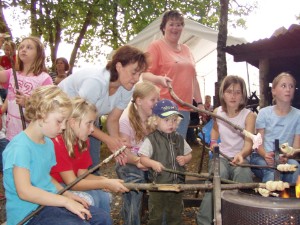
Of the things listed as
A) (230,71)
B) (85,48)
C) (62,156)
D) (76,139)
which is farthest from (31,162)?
(85,48)

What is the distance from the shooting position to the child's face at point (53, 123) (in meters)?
2.68

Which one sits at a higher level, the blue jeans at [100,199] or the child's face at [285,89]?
the child's face at [285,89]

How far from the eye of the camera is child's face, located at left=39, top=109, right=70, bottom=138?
268 centimetres

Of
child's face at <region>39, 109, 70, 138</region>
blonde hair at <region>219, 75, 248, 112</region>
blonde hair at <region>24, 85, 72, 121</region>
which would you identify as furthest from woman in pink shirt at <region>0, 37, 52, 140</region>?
blonde hair at <region>219, 75, 248, 112</region>

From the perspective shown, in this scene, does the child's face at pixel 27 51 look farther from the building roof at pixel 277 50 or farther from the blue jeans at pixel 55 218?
the building roof at pixel 277 50

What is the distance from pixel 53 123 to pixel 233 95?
7.30 ft

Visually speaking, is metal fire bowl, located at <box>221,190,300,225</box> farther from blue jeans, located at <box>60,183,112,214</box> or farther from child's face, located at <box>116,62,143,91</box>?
child's face, located at <box>116,62,143,91</box>

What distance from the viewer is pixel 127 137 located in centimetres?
417

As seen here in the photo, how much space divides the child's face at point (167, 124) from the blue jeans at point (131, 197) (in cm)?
46

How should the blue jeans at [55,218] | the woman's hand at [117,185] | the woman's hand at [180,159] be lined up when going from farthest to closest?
1. the woman's hand at [180,159]
2. the woman's hand at [117,185]
3. the blue jeans at [55,218]

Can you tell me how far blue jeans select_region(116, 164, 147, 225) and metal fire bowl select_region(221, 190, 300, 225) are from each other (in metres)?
1.28

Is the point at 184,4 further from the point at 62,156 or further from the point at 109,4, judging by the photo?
the point at 62,156

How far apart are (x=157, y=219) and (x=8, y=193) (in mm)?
1521

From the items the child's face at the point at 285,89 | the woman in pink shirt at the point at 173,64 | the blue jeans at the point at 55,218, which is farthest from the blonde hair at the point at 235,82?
the blue jeans at the point at 55,218
